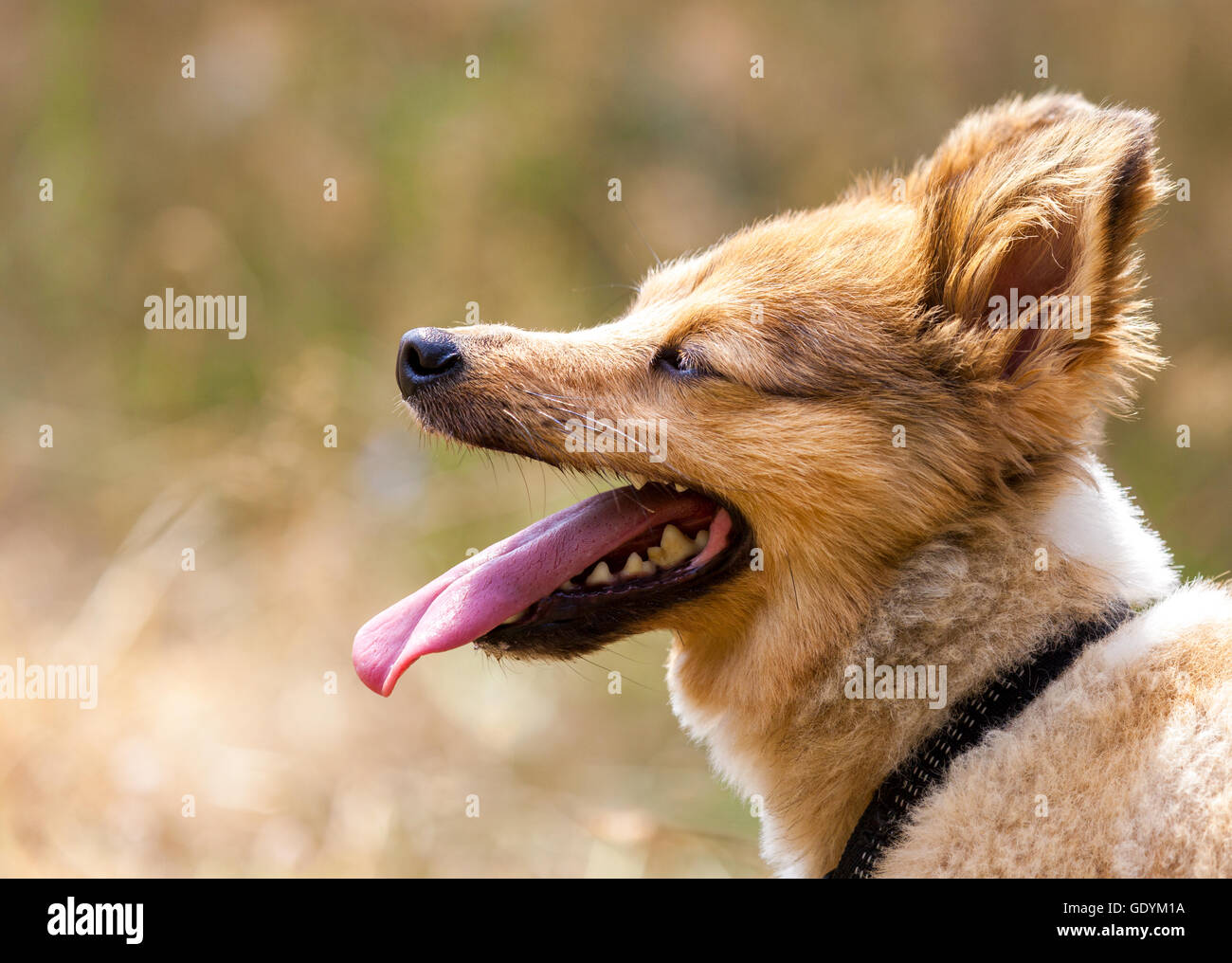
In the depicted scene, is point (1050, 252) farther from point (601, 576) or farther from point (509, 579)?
point (509, 579)

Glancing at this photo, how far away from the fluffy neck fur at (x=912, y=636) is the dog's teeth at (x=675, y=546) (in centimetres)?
29

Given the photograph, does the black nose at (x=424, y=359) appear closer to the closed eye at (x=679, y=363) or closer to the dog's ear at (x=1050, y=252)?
the closed eye at (x=679, y=363)

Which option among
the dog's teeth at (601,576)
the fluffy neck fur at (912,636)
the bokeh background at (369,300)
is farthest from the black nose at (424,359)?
the bokeh background at (369,300)

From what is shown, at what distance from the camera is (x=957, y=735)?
2.81m

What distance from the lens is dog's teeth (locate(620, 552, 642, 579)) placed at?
3.27 m

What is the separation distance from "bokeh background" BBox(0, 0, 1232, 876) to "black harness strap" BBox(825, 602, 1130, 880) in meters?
2.34

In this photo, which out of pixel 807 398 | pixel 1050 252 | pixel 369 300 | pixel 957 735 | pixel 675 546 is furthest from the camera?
pixel 369 300

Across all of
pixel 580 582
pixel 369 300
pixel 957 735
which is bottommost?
pixel 957 735

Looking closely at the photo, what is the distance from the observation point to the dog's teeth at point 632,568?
3273 mm

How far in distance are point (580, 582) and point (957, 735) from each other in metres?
1.18

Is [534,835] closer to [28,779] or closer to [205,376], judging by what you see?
[28,779]

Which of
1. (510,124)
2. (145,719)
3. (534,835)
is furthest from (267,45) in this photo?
(534,835)

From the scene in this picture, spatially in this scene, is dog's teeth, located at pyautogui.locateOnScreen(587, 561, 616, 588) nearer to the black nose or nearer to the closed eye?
the closed eye

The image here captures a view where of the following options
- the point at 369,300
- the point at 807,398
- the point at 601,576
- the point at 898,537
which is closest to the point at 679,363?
the point at 807,398
